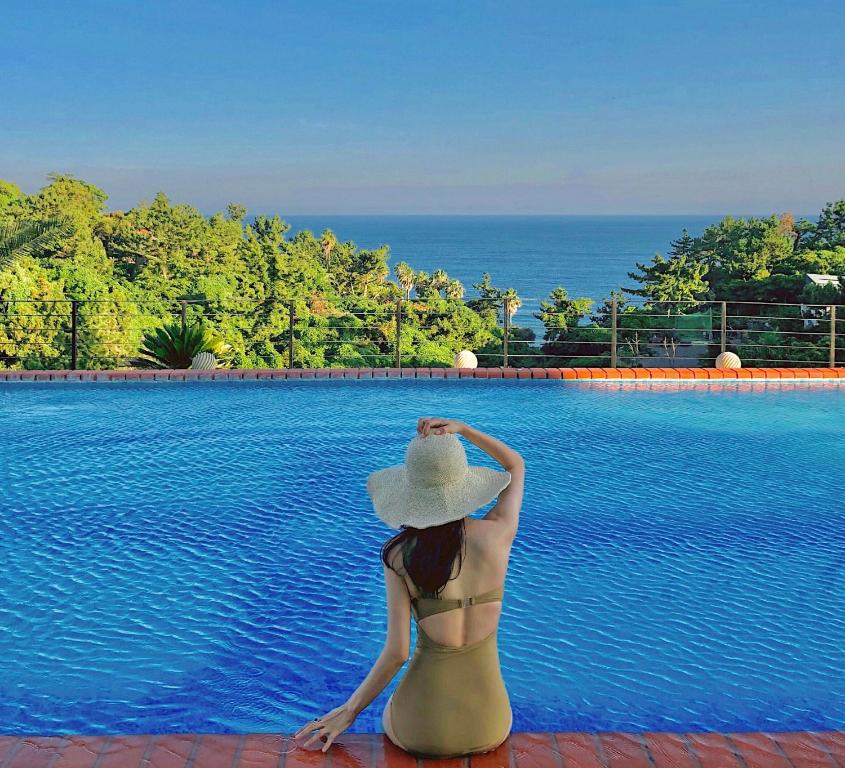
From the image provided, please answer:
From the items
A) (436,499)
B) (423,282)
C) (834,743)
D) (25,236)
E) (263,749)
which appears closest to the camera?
(436,499)

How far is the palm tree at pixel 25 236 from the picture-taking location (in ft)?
64.1

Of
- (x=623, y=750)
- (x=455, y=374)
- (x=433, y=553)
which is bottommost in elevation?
(x=623, y=750)

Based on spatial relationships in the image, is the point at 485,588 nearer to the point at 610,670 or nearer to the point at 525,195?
the point at 610,670

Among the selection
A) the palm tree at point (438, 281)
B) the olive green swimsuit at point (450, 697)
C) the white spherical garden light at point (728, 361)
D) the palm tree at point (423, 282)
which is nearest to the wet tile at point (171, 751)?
the olive green swimsuit at point (450, 697)

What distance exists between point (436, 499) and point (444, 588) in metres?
0.24

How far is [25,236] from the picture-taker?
19938 millimetres

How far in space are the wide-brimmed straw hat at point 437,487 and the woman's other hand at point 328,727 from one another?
676 millimetres

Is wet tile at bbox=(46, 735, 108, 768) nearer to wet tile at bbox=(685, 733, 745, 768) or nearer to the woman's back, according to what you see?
the woman's back

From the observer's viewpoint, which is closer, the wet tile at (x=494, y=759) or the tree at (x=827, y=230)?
the wet tile at (x=494, y=759)

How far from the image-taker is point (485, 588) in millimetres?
2576

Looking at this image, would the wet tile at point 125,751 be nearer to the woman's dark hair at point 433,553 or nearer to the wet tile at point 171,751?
the wet tile at point 171,751

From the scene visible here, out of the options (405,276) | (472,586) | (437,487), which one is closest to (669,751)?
(472,586)

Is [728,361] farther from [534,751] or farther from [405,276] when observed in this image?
[405,276]

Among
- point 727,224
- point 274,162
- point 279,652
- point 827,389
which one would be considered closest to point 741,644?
point 279,652
